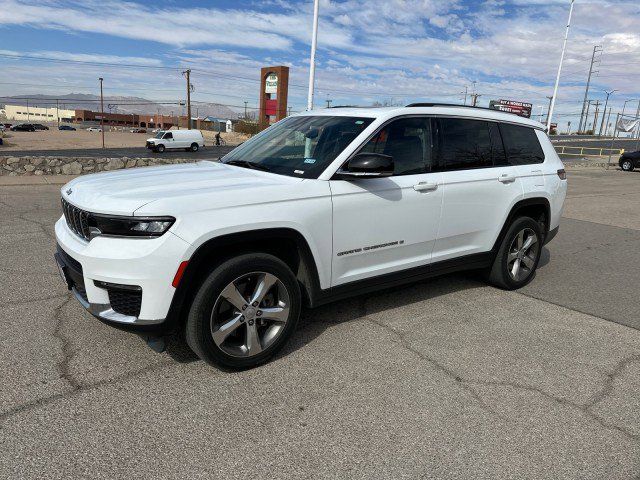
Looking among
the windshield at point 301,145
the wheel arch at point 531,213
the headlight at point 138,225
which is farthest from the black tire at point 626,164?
the headlight at point 138,225

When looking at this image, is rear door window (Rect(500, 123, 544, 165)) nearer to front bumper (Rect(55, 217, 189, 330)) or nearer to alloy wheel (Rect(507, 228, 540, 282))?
alloy wheel (Rect(507, 228, 540, 282))

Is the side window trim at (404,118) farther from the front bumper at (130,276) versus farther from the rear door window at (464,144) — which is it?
the front bumper at (130,276)

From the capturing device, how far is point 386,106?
4227 mm

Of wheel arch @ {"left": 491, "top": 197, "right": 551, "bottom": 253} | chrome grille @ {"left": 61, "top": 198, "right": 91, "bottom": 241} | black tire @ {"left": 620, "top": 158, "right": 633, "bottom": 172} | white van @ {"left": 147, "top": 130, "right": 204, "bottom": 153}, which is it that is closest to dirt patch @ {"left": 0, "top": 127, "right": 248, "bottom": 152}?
white van @ {"left": 147, "top": 130, "right": 204, "bottom": 153}

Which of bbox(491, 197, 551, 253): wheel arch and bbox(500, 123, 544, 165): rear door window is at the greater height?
bbox(500, 123, 544, 165): rear door window

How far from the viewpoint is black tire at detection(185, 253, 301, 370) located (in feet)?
9.73

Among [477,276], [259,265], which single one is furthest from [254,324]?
[477,276]

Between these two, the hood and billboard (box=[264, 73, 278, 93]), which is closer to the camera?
the hood

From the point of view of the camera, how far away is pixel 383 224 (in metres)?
3.71

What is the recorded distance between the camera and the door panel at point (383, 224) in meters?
3.50

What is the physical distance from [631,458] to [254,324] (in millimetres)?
2264

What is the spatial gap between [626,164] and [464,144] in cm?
2963

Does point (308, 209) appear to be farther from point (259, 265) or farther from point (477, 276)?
point (477, 276)

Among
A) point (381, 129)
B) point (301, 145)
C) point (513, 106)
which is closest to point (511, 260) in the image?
point (381, 129)
